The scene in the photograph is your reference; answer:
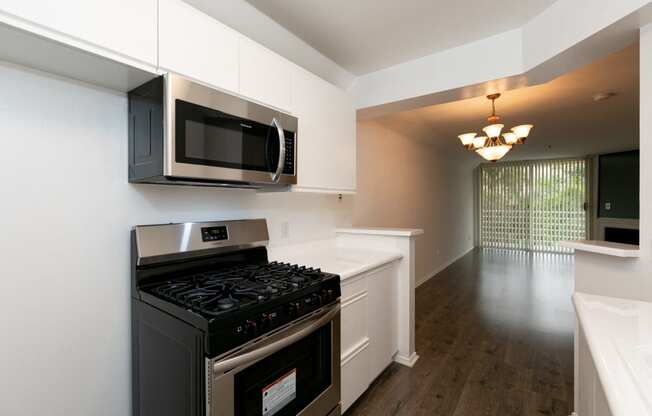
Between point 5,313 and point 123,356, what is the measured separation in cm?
49

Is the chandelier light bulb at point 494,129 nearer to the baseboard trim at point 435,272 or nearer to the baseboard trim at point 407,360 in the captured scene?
the baseboard trim at point 407,360

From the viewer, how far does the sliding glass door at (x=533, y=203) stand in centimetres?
766

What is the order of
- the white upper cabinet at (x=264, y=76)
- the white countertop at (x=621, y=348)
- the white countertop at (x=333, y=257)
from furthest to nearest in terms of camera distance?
the white countertop at (x=333, y=257)
the white upper cabinet at (x=264, y=76)
the white countertop at (x=621, y=348)

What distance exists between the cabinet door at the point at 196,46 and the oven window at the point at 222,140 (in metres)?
0.17

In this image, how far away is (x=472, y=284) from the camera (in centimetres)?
489

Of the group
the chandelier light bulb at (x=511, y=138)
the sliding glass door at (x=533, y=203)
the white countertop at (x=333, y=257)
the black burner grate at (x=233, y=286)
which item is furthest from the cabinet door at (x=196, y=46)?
the sliding glass door at (x=533, y=203)

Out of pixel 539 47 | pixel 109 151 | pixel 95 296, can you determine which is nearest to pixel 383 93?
pixel 539 47

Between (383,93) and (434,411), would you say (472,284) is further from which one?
(383,93)

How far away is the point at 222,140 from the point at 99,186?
58cm

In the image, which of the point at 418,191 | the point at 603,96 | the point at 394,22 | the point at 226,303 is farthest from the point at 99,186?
the point at 418,191

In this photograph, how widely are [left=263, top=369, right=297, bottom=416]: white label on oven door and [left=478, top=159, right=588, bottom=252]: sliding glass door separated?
8.69m

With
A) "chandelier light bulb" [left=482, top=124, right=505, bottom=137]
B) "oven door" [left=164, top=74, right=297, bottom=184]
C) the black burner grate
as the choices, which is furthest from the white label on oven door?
"chandelier light bulb" [left=482, top=124, right=505, bottom=137]

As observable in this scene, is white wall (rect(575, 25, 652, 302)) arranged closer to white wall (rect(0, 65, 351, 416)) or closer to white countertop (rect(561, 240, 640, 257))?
white countertop (rect(561, 240, 640, 257))

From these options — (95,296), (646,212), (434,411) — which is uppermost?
(646,212)
